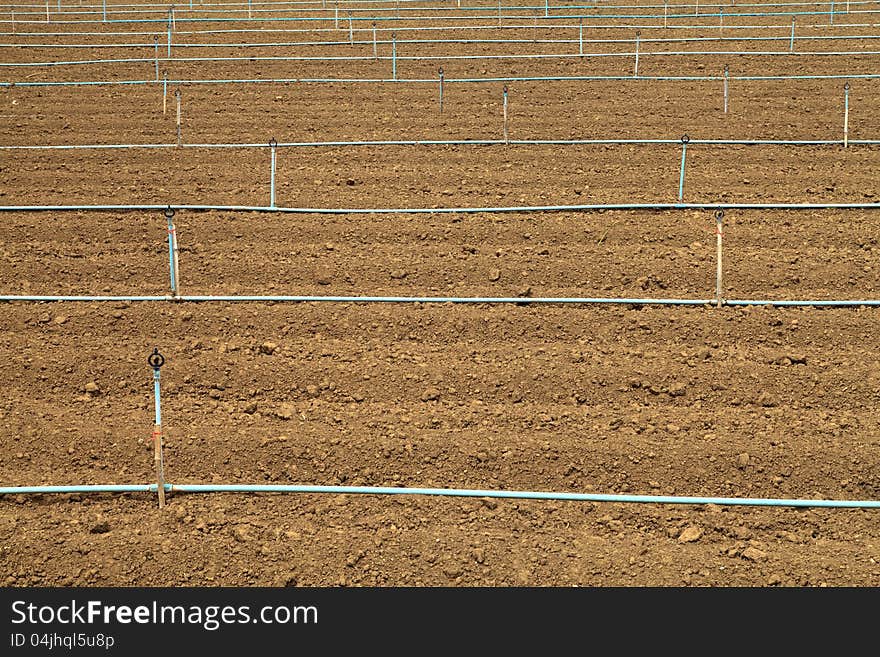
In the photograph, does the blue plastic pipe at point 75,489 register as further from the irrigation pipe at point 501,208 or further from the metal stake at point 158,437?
the irrigation pipe at point 501,208

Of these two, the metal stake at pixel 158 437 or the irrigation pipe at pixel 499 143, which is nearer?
the metal stake at pixel 158 437

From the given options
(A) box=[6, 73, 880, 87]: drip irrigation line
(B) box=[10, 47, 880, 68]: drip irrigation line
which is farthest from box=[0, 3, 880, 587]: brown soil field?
(B) box=[10, 47, 880, 68]: drip irrigation line

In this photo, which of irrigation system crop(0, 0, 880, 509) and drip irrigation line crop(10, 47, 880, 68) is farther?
drip irrigation line crop(10, 47, 880, 68)

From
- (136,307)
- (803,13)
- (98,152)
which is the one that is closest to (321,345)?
(136,307)

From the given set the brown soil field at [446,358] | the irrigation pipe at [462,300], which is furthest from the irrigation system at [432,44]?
the brown soil field at [446,358]

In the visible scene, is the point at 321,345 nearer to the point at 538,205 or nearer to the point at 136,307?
the point at 136,307

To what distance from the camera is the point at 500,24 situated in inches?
986

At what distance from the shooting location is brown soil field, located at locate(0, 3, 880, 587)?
259 inches

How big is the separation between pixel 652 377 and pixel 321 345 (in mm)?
3061

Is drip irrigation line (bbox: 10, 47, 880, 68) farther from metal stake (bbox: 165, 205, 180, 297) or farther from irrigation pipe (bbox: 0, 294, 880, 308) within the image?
metal stake (bbox: 165, 205, 180, 297)

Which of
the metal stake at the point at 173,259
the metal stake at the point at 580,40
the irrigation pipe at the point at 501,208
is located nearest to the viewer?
the metal stake at the point at 173,259

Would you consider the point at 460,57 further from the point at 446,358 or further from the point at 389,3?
the point at 446,358

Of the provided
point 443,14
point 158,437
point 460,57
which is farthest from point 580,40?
point 158,437

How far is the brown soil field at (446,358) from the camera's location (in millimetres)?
6578
